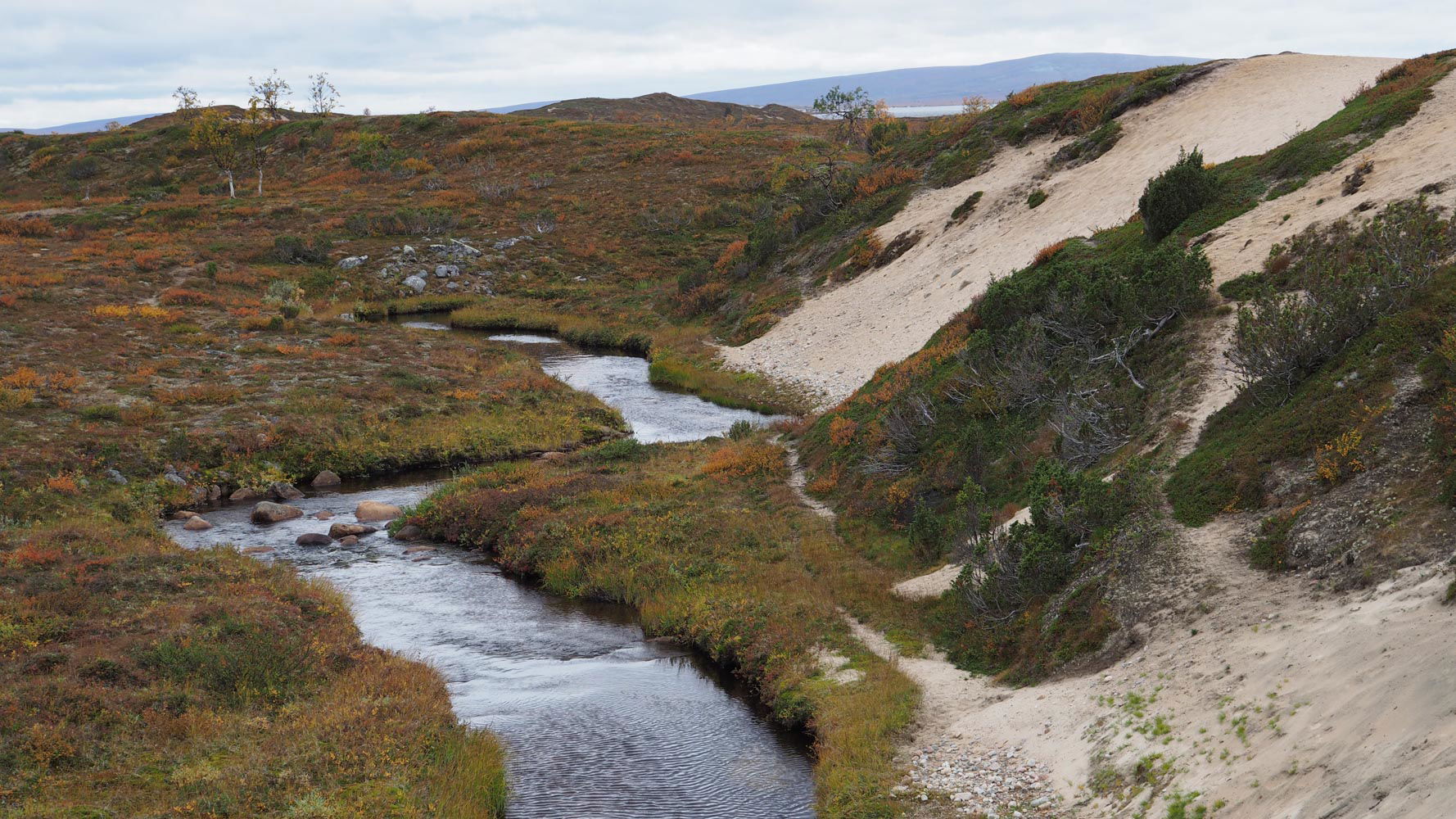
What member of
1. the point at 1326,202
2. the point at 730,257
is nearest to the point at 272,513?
the point at 1326,202

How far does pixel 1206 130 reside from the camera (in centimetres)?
3356

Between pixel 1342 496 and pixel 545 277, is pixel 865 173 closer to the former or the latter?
pixel 545 277

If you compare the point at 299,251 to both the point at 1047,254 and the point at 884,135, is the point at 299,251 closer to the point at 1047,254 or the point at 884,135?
the point at 884,135

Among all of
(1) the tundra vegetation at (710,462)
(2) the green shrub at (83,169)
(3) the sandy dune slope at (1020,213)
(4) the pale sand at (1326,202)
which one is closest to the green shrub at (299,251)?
(1) the tundra vegetation at (710,462)

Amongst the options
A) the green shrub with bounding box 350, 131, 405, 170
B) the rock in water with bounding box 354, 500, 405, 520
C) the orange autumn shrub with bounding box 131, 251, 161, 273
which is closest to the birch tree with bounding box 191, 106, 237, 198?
the green shrub with bounding box 350, 131, 405, 170

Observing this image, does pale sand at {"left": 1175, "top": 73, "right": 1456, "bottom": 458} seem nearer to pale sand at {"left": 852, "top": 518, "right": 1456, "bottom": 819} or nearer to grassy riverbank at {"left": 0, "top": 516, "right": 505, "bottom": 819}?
pale sand at {"left": 852, "top": 518, "right": 1456, "bottom": 819}

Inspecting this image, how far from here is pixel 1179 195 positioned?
24.5 metres

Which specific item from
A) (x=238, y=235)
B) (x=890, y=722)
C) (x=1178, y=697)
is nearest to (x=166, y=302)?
(x=238, y=235)

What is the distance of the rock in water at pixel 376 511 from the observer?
26031 mm

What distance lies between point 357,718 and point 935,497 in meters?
13.5

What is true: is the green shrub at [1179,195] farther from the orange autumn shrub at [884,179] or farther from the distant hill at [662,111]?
the distant hill at [662,111]

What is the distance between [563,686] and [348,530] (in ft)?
36.1

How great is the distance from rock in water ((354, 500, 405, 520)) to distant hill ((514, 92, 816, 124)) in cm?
12190

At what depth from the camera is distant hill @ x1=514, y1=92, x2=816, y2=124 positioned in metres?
146
